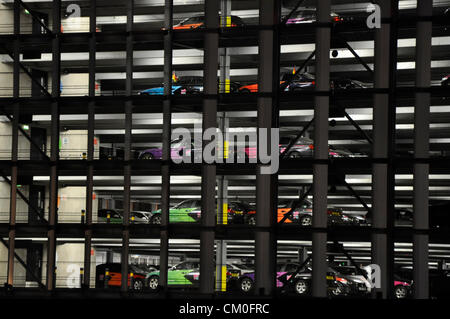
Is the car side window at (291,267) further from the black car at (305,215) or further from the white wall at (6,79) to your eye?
the white wall at (6,79)

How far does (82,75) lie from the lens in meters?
29.5

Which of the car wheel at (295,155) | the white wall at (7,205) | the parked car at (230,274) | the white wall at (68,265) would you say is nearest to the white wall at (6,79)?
the white wall at (7,205)

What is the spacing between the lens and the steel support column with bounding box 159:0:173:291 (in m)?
22.9

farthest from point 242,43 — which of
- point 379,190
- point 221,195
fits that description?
point 379,190

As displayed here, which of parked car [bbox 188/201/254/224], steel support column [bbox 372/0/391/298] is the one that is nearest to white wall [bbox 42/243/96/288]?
parked car [bbox 188/201/254/224]

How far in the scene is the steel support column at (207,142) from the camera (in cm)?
2245

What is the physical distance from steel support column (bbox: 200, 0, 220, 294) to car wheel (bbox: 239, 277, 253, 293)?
1929 millimetres

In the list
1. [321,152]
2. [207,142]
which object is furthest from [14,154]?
[321,152]

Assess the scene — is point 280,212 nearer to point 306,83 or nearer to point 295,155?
point 295,155

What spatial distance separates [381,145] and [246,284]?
6260mm

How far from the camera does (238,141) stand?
23.6 metres

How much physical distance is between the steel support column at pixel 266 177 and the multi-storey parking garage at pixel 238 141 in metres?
0.04

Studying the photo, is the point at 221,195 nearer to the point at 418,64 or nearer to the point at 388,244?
the point at 388,244

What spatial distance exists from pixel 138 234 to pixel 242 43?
6.86 metres
